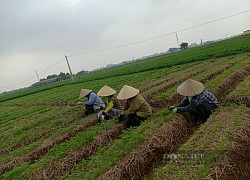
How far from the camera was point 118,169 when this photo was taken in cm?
565

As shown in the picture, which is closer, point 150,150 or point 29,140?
point 150,150

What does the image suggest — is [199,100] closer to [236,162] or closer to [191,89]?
[191,89]

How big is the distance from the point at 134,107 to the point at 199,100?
79.6 inches

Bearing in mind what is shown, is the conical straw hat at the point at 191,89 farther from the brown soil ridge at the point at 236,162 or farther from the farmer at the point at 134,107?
the brown soil ridge at the point at 236,162

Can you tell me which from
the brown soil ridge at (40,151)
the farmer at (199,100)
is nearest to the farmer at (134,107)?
the farmer at (199,100)

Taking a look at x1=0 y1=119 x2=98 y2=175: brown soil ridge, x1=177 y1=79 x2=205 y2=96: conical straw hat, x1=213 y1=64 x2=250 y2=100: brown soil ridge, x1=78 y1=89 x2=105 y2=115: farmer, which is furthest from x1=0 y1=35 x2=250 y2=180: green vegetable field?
x1=78 y1=89 x2=105 y2=115: farmer

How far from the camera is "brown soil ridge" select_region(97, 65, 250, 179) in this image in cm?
569

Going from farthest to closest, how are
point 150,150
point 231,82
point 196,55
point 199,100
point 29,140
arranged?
point 196,55, point 231,82, point 29,140, point 199,100, point 150,150

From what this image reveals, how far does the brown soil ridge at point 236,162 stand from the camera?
4.69m

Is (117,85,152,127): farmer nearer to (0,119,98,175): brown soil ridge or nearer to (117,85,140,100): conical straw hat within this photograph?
(117,85,140,100): conical straw hat

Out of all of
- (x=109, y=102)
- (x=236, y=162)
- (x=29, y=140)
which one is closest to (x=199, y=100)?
(x=236, y=162)

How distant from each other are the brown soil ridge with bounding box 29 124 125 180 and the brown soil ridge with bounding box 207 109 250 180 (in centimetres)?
364

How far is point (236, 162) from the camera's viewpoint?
5.09 metres

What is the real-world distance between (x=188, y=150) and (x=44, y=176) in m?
3.43
